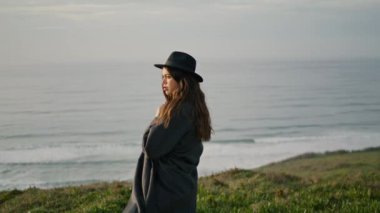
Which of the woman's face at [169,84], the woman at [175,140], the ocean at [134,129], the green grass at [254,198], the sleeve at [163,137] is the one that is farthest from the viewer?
the ocean at [134,129]

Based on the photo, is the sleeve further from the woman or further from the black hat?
the black hat

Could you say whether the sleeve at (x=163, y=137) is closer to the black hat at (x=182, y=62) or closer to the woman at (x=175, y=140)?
the woman at (x=175, y=140)

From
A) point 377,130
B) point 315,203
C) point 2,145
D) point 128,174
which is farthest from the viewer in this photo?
point 377,130

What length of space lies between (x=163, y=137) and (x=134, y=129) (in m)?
92.1

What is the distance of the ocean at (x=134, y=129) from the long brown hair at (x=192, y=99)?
43479 mm

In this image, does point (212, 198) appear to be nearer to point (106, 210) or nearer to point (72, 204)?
point (106, 210)

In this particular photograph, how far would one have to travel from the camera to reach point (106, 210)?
35.2ft

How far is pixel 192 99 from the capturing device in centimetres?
566

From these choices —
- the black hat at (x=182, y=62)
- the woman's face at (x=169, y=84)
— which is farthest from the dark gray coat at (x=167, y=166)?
the black hat at (x=182, y=62)

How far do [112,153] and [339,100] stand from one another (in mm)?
90270

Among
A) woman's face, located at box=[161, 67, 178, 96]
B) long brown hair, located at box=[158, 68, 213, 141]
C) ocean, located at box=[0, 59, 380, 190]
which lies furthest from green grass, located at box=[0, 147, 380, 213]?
ocean, located at box=[0, 59, 380, 190]

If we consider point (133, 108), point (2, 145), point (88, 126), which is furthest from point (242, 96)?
point (2, 145)

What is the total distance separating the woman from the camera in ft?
18.1

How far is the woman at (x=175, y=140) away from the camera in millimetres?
5523
